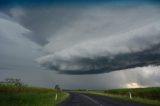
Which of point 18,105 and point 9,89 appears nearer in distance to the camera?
point 18,105

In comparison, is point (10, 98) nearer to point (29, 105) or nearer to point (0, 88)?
point (29, 105)

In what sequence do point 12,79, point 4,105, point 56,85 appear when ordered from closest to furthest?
1. point 4,105
2. point 56,85
3. point 12,79

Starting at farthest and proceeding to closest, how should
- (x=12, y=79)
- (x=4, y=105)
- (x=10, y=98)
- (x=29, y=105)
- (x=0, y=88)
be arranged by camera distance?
(x=12, y=79) → (x=0, y=88) → (x=10, y=98) → (x=29, y=105) → (x=4, y=105)

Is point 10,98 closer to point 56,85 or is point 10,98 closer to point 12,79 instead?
point 56,85

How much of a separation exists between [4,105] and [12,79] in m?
44.3

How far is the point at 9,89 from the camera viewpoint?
49.0 metres

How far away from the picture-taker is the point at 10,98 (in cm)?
3278

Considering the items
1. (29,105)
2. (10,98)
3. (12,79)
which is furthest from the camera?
(12,79)

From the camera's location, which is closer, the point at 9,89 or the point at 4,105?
the point at 4,105

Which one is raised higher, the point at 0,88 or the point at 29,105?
the point at 0,88

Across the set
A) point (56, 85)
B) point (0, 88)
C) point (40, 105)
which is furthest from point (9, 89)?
point (40, 105)

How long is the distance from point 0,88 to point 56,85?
1123cm

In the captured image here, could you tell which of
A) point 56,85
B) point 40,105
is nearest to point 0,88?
point 56,85

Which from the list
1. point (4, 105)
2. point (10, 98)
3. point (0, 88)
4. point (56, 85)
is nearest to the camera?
point (4, 105)
